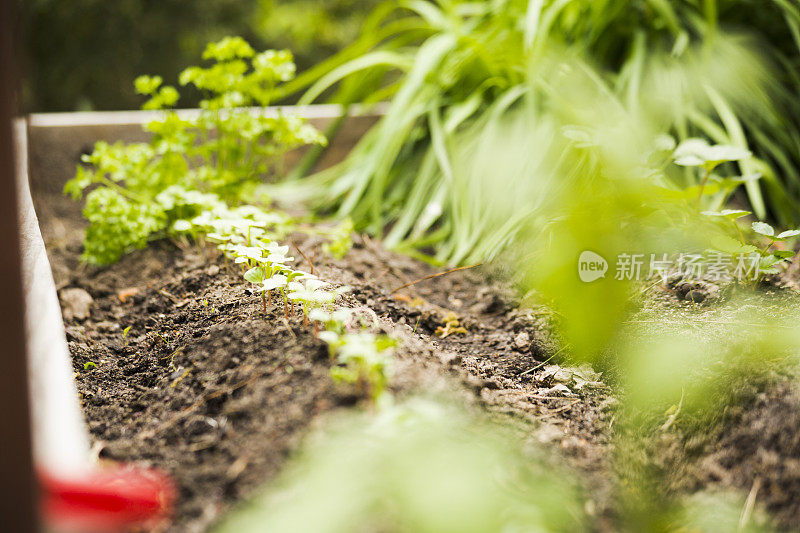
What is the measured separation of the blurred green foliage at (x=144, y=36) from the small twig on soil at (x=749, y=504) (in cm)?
282

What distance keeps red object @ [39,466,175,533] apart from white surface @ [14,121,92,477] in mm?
23

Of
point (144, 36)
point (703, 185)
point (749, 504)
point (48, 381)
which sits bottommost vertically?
point (749, 504)

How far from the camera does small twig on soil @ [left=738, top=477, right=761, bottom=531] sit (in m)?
0.83

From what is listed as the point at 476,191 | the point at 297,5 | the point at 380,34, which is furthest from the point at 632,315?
the point at 297,5

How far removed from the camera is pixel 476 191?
178 cm

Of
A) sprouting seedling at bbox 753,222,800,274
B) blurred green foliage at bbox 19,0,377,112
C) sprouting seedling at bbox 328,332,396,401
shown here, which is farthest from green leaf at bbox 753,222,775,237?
blurred green foliage at bbox 19,0,377,112

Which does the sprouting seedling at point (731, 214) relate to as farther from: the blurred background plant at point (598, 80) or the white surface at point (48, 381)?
the white surface at point (48, 381)

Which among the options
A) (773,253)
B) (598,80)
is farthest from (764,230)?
(598,80)

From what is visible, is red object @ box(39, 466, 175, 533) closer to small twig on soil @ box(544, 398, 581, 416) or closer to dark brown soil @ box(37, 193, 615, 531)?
dark brown soil @ box(37, 193, 615, 531)

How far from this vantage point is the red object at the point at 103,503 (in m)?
0.71

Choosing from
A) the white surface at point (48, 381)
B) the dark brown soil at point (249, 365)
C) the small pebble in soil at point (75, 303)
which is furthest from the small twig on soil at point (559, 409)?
the small pebble in soil at point (75, 303)

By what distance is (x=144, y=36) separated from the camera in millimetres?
3008

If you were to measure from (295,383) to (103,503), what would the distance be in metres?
0.30

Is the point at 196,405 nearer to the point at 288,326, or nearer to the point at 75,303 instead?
the point at 288,326
